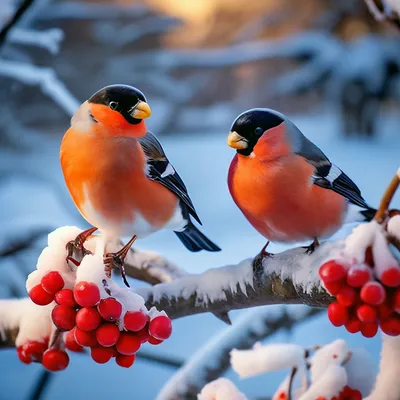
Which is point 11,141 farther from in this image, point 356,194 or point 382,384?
point 382,384

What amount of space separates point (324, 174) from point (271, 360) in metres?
0.26

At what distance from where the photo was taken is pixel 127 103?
0.67 m

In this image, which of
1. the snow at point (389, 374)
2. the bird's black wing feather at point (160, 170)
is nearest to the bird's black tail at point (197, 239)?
the bird's black wing feather at point (160, 170)

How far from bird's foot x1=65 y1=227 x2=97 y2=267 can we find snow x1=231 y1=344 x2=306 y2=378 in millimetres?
263

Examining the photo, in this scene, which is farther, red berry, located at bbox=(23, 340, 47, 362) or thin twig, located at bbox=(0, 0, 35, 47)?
thin twig, located at bbox=(0, 0, 35, 47)

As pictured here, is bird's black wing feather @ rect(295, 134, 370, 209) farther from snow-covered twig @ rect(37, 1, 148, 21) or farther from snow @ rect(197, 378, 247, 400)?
snow-covered twig @ rect(37, 1, 148, 21)

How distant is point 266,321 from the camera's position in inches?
34.6

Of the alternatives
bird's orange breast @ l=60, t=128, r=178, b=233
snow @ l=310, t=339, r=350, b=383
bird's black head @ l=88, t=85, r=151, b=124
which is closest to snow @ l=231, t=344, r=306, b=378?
snow @ l=310, t=339, r=350, b=383

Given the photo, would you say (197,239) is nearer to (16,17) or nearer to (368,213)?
(368,213)

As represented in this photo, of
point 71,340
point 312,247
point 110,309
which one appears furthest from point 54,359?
point 312,247

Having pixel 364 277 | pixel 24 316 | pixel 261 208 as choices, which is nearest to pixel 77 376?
pixel 24 316

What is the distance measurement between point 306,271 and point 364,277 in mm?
118

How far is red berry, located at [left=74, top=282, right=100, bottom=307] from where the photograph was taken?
1.90ft

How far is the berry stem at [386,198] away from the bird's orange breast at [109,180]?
0.99ft
